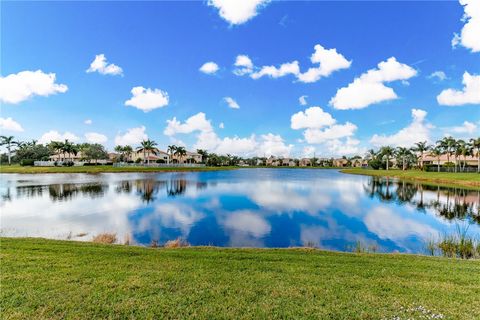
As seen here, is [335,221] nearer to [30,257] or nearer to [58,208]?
[30,257]

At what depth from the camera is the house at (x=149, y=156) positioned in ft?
339

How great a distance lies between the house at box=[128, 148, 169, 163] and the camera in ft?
339

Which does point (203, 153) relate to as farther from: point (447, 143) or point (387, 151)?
point (447, 143)

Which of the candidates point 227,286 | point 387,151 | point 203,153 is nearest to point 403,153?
point 387,151

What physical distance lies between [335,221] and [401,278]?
12.5 metres

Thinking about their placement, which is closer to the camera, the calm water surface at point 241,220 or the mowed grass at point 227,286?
the mowed grass at point 227,286

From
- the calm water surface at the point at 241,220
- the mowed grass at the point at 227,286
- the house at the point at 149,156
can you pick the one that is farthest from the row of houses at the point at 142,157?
the mowed grass at the point at 227,286

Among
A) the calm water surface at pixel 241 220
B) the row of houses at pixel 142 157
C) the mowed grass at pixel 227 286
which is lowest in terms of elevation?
the calm water surface at pixel 241 220

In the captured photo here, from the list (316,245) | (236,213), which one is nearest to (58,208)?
(236,213)

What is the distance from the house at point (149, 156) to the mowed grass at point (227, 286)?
96.4 meters

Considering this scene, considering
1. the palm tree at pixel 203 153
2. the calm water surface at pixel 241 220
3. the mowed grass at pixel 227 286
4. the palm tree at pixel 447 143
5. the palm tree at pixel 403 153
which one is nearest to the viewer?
the mowed grass at pixel 227 286

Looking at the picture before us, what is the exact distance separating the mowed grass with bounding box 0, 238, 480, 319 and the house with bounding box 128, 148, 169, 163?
96366mm

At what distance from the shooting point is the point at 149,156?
342ft

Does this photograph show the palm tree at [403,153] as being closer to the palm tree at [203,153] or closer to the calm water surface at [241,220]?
the calm water surface at [241,220]
